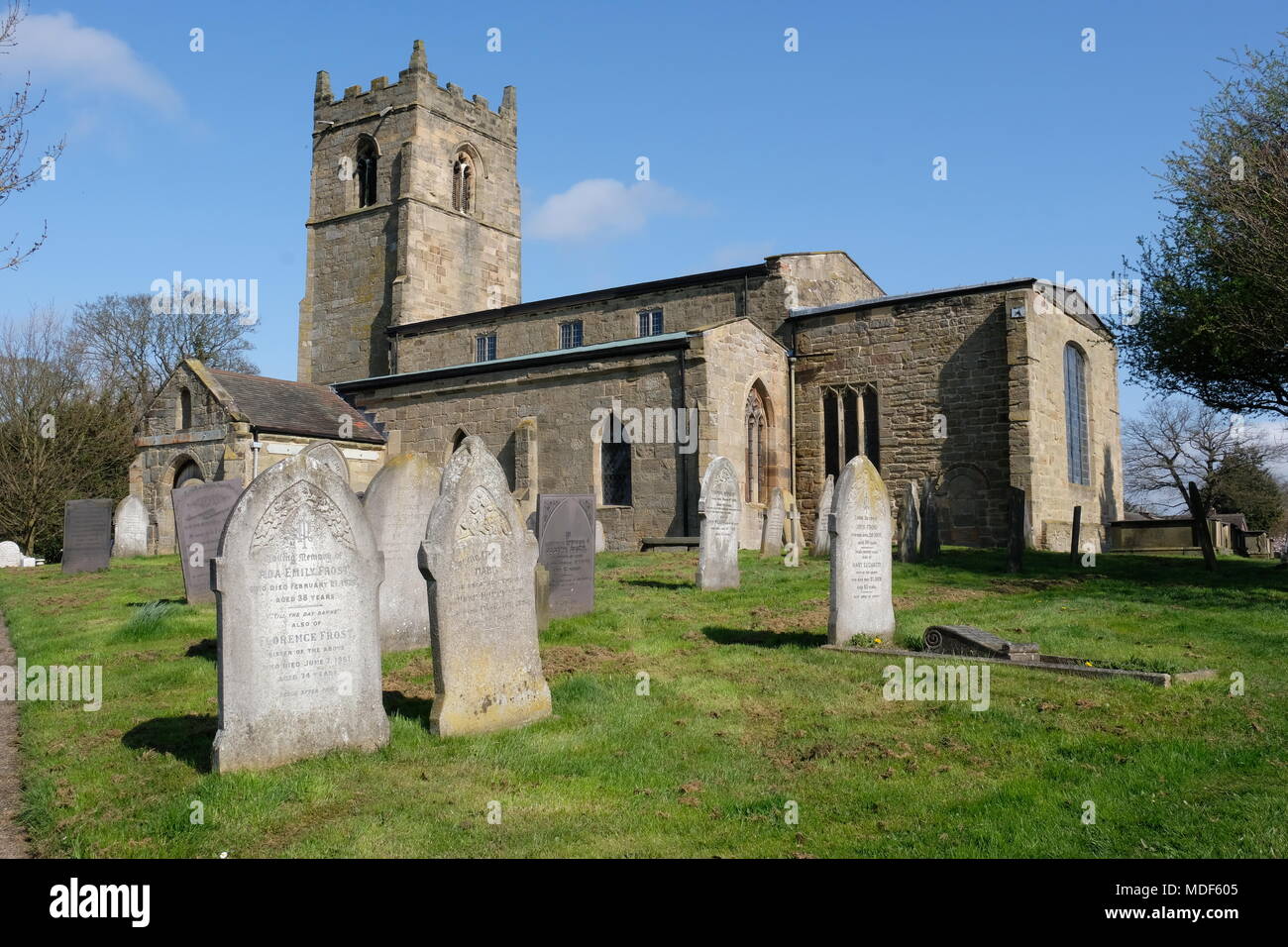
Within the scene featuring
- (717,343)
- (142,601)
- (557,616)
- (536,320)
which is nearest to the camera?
(557,616)

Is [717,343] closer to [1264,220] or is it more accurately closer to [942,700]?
[1264,220]

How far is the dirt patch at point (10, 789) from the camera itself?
16.7 feet

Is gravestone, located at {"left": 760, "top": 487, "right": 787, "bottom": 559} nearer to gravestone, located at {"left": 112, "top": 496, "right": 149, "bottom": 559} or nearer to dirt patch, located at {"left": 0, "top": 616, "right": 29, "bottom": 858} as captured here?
dirt patch, located at {"left": 0, "top": 616, "right": 29, "bottom": 858}

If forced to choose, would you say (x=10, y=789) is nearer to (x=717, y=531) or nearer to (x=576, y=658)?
(x=576, y=658)

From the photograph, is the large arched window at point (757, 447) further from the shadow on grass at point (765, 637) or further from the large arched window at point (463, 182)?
the large arched window at point (463, 182)

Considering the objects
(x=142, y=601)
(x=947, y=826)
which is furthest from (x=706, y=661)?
(x=142, y=601)

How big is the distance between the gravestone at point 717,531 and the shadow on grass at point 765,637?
9.55 feet

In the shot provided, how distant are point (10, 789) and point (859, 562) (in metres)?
7.59

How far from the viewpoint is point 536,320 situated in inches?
1208

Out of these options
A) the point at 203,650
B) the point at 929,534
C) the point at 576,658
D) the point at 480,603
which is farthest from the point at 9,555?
the point at 929,534

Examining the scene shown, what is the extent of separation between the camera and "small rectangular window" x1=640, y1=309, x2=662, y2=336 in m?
28.4

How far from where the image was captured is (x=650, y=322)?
28562mm

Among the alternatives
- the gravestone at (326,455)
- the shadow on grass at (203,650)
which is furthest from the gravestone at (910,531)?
the shadow on grass at (203,650)

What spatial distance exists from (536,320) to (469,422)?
5.41 m
